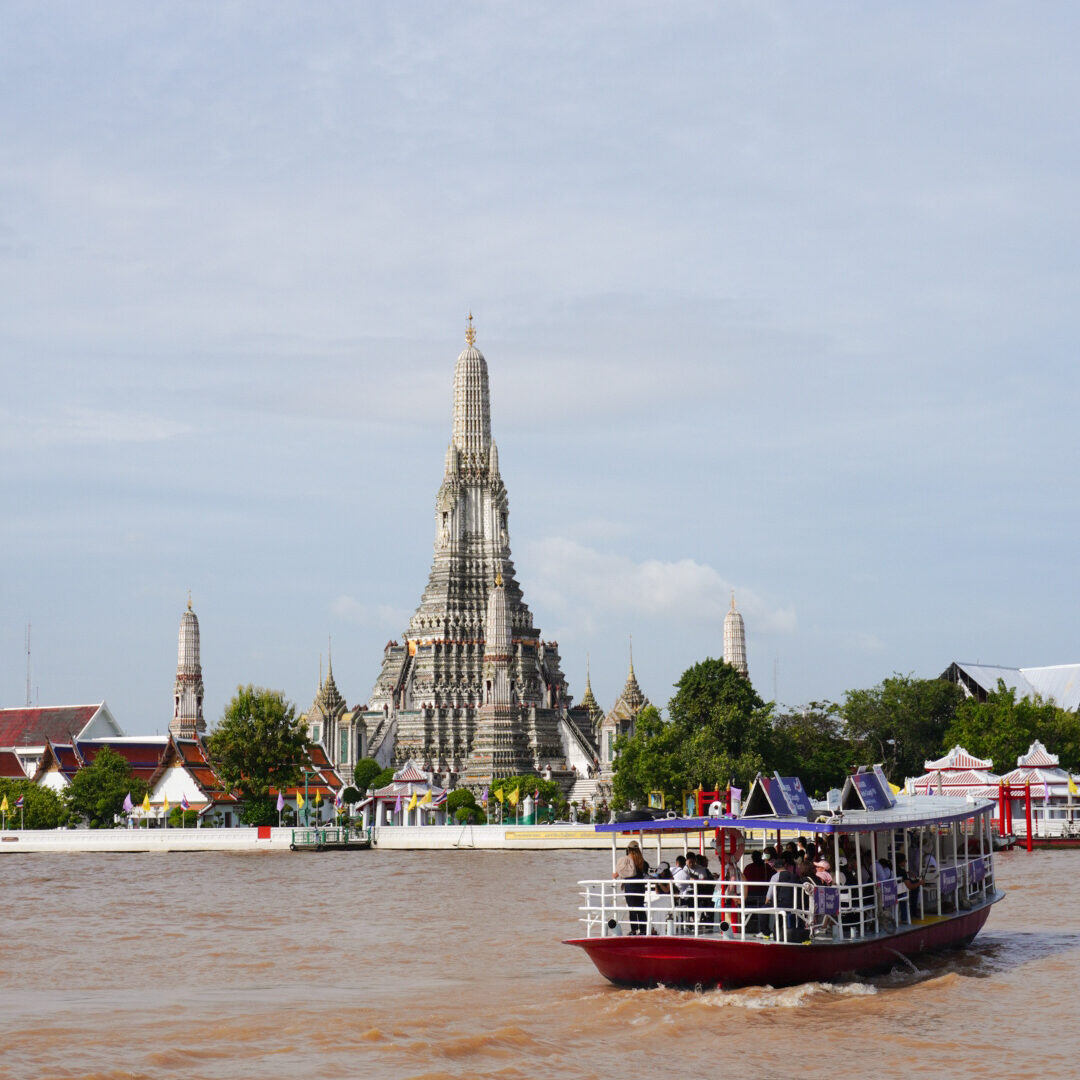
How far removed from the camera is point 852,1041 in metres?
21.8

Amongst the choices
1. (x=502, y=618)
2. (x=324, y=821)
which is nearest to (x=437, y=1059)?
(x=324, y=821)

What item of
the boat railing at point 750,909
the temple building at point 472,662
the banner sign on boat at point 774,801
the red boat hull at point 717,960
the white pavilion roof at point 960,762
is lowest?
the red boat hull at point 717,960

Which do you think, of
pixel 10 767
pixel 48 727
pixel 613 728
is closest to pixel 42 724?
pixel 48 727

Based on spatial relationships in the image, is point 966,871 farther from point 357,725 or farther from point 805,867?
point 357,725

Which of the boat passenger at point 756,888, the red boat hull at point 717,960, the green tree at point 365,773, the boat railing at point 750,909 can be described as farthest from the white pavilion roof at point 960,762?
the boat passenger at point 756,888

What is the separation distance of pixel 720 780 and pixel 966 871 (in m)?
43.0

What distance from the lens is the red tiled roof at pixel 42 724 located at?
11956 cm

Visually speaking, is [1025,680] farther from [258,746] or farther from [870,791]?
[870,791]

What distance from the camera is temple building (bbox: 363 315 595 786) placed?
383ft

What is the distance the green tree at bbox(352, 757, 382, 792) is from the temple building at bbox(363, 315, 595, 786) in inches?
167

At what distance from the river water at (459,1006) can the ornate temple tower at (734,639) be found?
81924 mm

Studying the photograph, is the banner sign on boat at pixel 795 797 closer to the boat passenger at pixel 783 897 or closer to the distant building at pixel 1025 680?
the boat passenger at pixel 783 897

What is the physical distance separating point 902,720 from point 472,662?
35.1 metres

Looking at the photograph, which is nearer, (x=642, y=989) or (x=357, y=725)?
(x=642, y=989)
